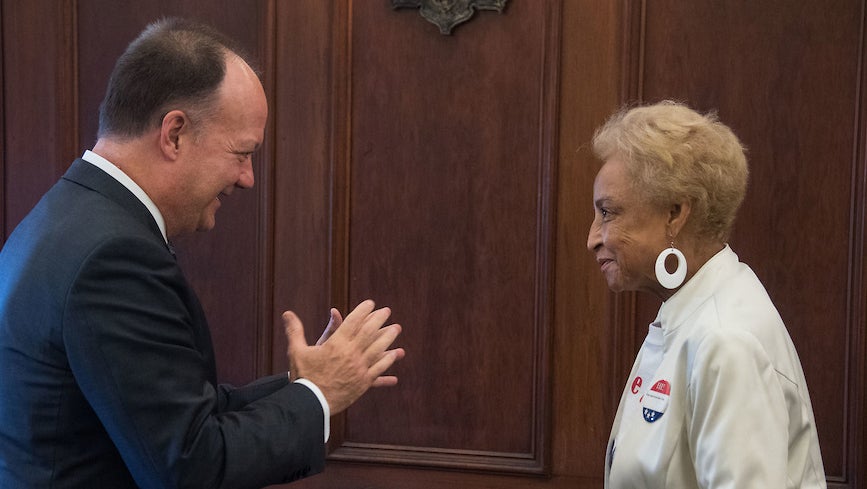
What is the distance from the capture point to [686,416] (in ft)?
5.72

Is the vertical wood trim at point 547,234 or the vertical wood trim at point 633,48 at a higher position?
the vertical wood trim at point 633,48

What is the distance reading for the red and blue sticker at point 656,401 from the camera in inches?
69.9

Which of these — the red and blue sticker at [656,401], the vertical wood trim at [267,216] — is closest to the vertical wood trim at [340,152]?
the vertical wood trim at [267,216]

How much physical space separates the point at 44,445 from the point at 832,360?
2.05m

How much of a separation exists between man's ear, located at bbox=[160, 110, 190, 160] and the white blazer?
93 cm

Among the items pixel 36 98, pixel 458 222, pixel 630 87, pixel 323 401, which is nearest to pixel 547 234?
pixel 458 222

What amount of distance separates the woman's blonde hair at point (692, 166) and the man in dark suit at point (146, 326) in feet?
1.89

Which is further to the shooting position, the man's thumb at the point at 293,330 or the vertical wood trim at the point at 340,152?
the vertical wood trim at the point at 340,152

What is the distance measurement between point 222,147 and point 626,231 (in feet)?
2.56

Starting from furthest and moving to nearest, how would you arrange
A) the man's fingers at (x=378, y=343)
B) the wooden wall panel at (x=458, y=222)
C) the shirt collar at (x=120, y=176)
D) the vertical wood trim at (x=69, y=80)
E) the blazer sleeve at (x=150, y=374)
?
the vertical wood trim at (x=69, y=80) → the wooden wall panel at (x=458, y=222) → the man's fingers at (x=378, y=343) → the shirt collar at (x=120, y=176) → the blazer sleeve at (x=150, y=374)

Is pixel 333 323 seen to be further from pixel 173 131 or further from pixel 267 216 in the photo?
pixel 267 216

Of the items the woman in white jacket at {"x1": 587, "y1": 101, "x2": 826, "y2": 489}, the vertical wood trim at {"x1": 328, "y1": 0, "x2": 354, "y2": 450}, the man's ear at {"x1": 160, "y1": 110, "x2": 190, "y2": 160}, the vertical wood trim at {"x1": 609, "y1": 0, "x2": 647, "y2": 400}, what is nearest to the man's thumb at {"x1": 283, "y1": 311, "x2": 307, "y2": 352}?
the man's ear at {"x1": 160, "y1": 110, "x2": 190, "y2": 160}

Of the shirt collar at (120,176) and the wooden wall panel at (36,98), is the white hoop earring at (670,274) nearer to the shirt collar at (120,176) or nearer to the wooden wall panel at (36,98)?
the shirt collar at (120,176)

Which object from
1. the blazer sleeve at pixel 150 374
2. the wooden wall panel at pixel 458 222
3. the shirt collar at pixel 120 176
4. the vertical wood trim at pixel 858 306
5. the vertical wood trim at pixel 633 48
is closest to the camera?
the blazer sleeve at pixel 150 374
